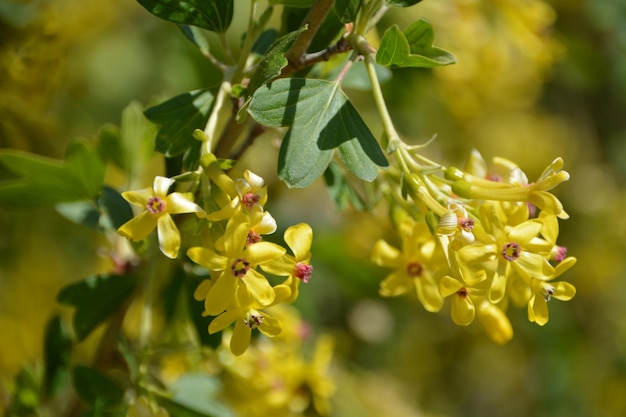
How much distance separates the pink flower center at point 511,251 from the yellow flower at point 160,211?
0.35 meters

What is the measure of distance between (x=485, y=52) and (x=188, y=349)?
1173 millimetres

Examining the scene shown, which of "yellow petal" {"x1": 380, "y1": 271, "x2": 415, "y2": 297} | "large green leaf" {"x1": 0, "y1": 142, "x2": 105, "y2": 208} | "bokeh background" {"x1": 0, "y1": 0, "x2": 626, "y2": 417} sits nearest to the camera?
"yellow petal" {"x1": 380, "y1": 271, "x2": 415, "y2": 297}

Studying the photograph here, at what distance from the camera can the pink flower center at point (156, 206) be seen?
85 centimetres

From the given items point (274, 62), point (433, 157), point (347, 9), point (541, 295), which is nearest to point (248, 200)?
point (274, 62)

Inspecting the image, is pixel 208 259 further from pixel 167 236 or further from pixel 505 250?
pixel 505 250

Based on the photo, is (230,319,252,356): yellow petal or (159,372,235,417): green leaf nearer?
(230,319,252,356): yellow petal

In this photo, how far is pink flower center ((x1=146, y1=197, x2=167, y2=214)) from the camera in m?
0.85

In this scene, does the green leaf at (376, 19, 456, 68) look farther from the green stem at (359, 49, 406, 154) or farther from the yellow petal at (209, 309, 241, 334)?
the yellow petal at (209, 309, 241, 334)

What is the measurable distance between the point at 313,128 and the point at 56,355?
2.35 feet

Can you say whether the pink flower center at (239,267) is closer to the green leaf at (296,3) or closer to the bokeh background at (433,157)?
the green leaf at (296,3)

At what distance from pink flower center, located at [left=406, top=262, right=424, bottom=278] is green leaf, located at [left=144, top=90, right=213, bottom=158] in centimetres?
33

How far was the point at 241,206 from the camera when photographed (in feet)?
2.74

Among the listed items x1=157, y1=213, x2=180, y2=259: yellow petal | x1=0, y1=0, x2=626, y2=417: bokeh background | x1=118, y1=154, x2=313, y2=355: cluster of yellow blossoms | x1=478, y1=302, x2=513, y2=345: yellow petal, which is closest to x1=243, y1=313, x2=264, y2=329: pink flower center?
x1=118, y1=154, x2=313, y2=355: cluster of yellow blossoms

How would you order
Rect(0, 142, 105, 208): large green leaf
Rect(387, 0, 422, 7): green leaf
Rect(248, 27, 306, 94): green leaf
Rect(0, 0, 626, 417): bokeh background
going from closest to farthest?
Rect(248, 27, 306, 94): green leaf, Rect(387, 0, 422, 7): green leaf, Rect(0, 142, 105, 208): large green leaf, Rect(0, 0, 626, 417): bokeh background
